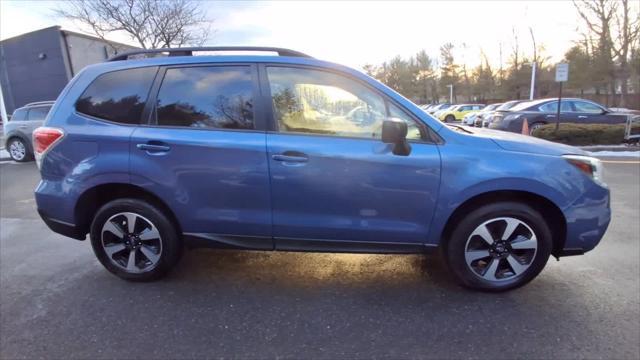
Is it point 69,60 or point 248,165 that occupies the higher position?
point 69,60

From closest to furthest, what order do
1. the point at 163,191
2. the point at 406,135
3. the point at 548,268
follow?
the point at 406,135
the point at 163,191
the point at 548,268

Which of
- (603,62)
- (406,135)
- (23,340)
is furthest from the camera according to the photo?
(603,62)

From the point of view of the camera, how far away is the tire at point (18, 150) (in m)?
11.3

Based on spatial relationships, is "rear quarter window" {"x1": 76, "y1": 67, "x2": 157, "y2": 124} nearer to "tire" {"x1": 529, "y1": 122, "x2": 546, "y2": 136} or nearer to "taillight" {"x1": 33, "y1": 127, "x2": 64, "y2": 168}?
"taillight" {"x1": 33, "y1": 127, "x2": 64, "y2": 168}

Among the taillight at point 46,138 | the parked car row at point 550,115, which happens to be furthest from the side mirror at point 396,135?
the parked car row at point 550,115

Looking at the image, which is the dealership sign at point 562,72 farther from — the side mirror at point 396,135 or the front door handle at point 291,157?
the front door handle at point 291,157

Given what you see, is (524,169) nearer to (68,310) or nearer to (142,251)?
(142,251)

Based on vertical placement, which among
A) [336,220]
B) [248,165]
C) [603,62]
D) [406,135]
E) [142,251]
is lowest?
[142,251]

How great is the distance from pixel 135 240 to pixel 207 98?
1.32 meters

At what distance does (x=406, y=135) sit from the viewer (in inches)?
112

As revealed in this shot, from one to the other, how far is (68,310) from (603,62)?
39.5 meters

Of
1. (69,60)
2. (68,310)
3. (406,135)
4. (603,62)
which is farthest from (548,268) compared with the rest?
(603,62)

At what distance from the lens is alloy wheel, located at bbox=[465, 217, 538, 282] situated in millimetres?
2975

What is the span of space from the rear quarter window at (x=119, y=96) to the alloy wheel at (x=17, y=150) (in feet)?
34.1
